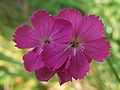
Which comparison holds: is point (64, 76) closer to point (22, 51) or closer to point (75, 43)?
point (75, 43)

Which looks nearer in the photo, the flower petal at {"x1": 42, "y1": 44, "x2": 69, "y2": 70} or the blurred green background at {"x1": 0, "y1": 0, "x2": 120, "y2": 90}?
the flower petal at {"x1": 42, "y1": 44, "x2": 69, "y2": 70}

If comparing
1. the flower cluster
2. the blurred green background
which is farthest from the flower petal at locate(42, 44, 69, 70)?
the blurred green background

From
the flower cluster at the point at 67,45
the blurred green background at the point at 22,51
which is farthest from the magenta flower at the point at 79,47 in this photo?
the blurred green background at the point at 22,51

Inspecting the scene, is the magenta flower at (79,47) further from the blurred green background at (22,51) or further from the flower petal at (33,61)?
the blurred green background at (22,51)

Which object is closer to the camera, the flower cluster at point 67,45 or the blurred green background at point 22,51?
the flower cluster at point 67,45

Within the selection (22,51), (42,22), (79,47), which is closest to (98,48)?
(79,47)

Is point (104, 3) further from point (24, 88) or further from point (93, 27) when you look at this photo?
point (93, 27)

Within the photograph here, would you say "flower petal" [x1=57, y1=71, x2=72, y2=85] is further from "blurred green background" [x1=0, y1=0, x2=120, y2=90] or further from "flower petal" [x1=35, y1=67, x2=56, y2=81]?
"blurred green background" [x1=0, y1=0, x2=120, y2=90]

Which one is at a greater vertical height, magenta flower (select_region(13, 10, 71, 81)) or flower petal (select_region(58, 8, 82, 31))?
flower petal (select_region(58, 8, 82, 31))
